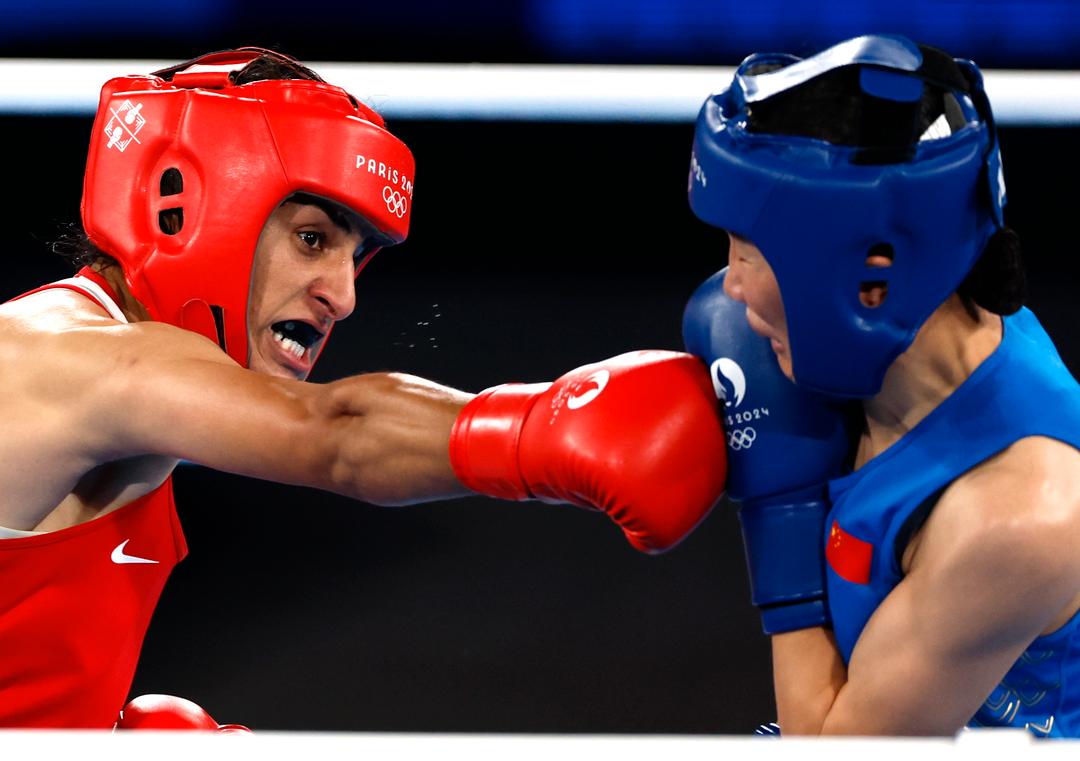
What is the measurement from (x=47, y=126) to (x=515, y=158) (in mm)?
1623

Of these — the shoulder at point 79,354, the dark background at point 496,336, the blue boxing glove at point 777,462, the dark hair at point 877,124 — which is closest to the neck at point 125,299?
the shoulder at point 79,354

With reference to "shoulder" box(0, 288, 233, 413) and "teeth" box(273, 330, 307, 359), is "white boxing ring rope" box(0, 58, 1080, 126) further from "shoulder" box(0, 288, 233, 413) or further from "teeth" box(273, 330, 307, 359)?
"shoulder" box(0, 288, 233, 413)

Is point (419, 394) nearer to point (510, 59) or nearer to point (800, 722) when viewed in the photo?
point (800, 722)

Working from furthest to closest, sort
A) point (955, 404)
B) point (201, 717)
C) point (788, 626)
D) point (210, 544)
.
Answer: point (210, 544), point (201, 717), point (788, 626), point (955, 404)

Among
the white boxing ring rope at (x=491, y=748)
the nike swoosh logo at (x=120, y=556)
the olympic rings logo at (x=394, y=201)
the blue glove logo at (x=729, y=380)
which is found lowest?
the nike swoosh logo at (x=120, y=556)

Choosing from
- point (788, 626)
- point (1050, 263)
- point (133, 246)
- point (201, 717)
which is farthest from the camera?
point (1050, 263)

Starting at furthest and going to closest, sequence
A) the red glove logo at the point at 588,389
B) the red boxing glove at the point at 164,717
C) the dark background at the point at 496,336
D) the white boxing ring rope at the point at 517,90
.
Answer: the white boxing ring rope at the point at 517,90
the dark background at the point at 496,336
the red boxing glove at the point at 164,717
the red glove logo at the point at 588,389

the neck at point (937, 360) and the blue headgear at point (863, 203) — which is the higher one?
the blue headgear at point (863, 203)

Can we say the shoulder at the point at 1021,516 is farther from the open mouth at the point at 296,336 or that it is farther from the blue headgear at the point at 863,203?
the open mouth at the point at 296,336

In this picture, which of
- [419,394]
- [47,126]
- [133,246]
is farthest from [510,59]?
[419,394]

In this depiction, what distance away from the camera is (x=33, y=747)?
0.98 m

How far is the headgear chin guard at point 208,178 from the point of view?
2219mm

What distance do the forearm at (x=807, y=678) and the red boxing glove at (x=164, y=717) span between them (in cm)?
93

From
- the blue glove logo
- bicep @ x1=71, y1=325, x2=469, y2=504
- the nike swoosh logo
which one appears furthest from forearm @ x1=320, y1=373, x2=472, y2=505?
the nike swoosh logo
